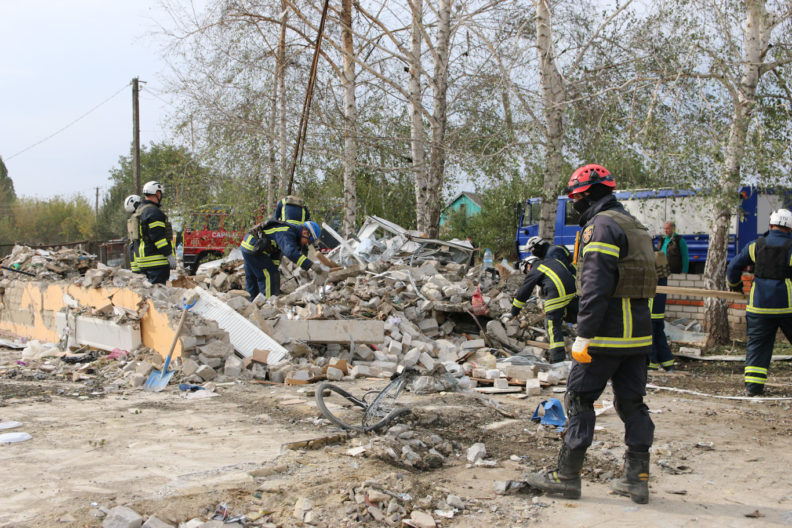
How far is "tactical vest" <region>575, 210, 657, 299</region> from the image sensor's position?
3398mm

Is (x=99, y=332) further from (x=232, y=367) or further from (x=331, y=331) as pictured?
(x=331, y=331)

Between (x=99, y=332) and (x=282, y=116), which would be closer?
(x=99, y=332)

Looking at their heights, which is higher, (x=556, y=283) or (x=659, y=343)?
(x=556, y=283)

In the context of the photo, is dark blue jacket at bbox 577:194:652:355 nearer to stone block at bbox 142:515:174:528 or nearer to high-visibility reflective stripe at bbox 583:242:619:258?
high-visibility reflective stripe at bbox 583:242:619:258

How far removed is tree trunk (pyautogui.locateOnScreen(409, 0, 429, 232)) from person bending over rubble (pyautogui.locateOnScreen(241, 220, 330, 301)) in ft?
13.8

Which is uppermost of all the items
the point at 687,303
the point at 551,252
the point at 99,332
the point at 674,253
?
the point at 674,253

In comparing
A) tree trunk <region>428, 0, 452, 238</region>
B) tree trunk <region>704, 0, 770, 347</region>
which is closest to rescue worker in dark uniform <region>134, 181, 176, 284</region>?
tree trunk <region>428, 0, 452, 238</region>

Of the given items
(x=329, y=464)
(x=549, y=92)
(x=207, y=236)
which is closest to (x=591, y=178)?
(x=329, y=464)

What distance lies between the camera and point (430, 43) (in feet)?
39.9

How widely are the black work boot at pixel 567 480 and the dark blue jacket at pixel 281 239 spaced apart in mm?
5324

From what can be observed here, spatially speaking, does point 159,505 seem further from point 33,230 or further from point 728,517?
point 33,230

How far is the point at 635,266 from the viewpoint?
340 cm

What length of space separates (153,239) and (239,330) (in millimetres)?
2068

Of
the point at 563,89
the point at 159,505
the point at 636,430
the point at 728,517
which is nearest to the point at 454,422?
the point at 636,430
